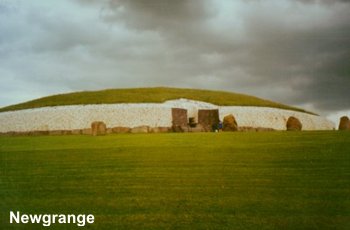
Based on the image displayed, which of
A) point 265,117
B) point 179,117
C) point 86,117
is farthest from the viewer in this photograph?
point 265,117

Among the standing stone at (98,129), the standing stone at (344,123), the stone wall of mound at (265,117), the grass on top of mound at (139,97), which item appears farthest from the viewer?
the grass on top of mound at (139,97)

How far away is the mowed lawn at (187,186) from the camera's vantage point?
7652mm

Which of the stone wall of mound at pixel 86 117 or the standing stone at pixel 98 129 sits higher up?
the stone wall of mound at pixel 86 117

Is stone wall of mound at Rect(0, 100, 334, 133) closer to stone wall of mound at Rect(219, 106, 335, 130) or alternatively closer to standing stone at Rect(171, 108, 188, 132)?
stone wall of mound at Rect(219, 106, 335, 130)

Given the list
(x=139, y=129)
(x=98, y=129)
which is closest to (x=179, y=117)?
(x=139, y=129)

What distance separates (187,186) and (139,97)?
27886 mm

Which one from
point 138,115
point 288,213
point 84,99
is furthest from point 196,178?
point 84,99

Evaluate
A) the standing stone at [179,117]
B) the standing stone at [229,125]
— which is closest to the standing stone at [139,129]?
the standing stone at [179,117]

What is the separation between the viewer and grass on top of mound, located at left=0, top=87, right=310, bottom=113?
36500mm

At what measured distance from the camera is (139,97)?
3741cm

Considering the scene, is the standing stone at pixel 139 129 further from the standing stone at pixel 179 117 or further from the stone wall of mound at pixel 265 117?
the stone wall of mound at pixel 265 117

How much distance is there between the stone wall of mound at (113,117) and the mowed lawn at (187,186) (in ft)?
53.6

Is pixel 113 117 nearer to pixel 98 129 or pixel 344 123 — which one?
pixel 98 129

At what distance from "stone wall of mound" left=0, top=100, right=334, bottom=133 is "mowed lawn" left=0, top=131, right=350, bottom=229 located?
1634 cm
